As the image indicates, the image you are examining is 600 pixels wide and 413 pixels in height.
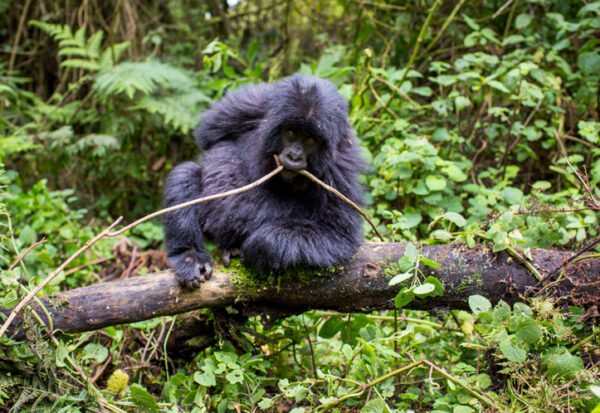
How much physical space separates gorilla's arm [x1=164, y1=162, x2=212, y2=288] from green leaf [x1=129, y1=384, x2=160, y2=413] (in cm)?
61

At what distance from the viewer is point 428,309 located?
2.80 metres

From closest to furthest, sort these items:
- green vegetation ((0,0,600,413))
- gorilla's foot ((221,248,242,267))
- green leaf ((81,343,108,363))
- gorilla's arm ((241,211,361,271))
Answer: green vegetation ((0,0,600,413)) < gorilla's arm ((241,211,361,271)) < gorilla's foot ((221,248,242,267)) < green leaf ((81,343,108,363))

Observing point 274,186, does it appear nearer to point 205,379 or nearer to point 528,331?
point 205,379

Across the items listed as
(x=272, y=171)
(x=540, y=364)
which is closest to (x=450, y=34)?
(x=272, y=171)

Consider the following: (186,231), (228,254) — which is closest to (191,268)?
(228,254)

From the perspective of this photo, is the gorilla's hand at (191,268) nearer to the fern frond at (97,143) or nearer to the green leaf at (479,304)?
the green leaf at (479,304)

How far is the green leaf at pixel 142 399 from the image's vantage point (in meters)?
2.47

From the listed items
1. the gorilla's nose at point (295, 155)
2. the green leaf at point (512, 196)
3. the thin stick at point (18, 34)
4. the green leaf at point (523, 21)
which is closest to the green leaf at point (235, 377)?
the gorilla's nose at point (295, 155)

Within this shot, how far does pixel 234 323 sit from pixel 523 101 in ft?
10.4

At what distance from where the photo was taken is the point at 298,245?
111 inches

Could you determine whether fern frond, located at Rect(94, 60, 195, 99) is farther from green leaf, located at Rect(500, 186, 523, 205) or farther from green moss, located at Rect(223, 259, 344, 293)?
green leaf, located at Rect(500, 186, 523, 205)

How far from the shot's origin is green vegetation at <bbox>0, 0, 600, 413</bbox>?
241 centimetres

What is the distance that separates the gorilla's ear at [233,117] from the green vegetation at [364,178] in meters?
1.12

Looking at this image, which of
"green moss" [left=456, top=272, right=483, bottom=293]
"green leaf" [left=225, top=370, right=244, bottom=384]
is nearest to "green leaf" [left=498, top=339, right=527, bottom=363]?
"green moss" [left=456, top=272, right=483, bottom=293]
